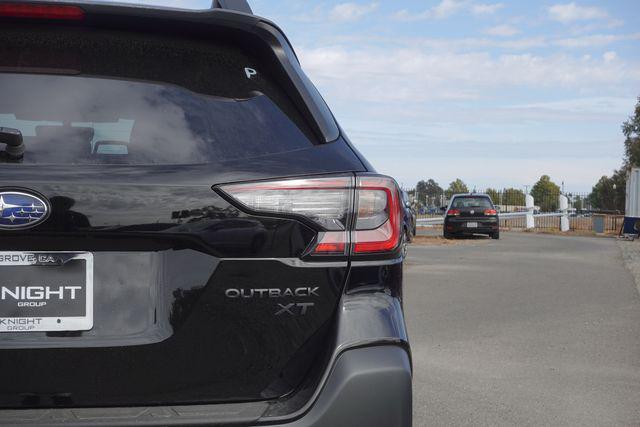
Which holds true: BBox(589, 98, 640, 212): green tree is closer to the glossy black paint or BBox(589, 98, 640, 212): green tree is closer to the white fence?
the white fence

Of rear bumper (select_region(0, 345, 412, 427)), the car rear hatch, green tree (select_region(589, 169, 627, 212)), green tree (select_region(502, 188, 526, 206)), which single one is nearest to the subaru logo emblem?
the car rear hatch

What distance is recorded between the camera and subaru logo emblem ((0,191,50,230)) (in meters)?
1.99

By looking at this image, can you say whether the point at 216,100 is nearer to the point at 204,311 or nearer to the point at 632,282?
the point at 204,311

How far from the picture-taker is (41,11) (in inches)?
88.5

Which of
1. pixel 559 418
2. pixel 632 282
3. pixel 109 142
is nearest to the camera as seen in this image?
pixel 109 142

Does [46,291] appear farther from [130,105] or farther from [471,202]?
[471,202]

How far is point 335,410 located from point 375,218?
1.90 ft

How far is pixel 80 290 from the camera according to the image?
2.06 meters

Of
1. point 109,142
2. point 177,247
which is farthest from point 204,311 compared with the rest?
point 109,142

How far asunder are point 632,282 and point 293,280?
1196 cm

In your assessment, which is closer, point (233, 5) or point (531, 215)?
point (233, 5)

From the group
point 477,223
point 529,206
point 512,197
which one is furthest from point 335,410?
point 512,197

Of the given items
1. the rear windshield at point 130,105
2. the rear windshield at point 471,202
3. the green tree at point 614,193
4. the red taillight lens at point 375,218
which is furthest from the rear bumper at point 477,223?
the green tree at point 614,193

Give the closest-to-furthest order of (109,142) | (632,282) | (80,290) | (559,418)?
(80,290) → (109,142) → (559,418) → (632,282)
